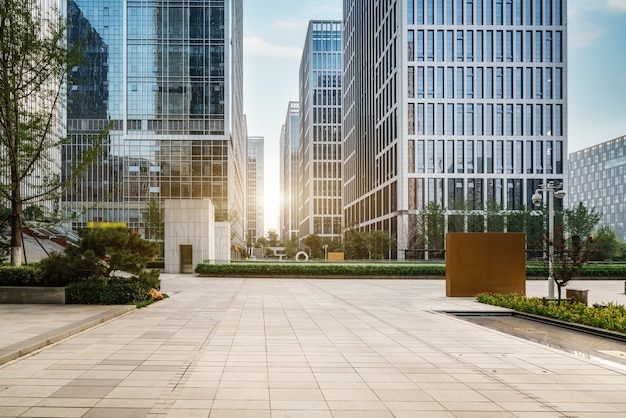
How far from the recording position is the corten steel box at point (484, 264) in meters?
19.4

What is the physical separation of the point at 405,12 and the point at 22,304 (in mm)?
58958

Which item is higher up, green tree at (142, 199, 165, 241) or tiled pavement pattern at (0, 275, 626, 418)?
green tree at (142, 199, 165, 241)

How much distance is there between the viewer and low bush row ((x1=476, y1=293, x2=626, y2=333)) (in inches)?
442

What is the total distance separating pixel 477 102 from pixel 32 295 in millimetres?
58622

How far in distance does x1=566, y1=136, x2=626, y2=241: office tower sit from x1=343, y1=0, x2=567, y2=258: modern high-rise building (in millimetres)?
77483

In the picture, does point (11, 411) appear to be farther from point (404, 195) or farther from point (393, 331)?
point (404, 195)

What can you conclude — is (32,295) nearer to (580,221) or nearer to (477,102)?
(580,221)

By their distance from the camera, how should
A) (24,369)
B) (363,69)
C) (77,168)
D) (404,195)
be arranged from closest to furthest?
(24,369) → (77,168) → (404,195) → (363,69)

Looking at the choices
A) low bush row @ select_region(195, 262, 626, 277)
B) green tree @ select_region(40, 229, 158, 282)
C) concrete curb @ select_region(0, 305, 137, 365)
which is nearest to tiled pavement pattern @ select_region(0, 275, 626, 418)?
concrete curb @ select_region(0, 305, 137, 365)

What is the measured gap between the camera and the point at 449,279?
1964 centimetres

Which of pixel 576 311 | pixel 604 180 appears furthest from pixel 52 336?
pixel 604 180

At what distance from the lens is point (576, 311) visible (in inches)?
509

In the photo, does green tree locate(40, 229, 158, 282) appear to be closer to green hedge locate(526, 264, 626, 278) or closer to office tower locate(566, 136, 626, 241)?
green hedge locate(526, 264, 626, 278)

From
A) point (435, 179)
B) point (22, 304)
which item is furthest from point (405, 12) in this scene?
point (22, 304)
